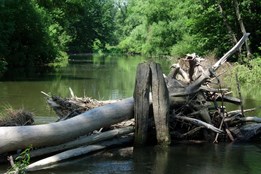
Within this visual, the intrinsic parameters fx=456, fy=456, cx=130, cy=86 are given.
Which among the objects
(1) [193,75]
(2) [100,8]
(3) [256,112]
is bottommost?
(3) [256,112]

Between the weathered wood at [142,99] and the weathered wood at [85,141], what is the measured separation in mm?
247

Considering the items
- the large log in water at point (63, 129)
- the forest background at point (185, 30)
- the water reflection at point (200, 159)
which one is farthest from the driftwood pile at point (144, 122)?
the forest background at point (185, 30)

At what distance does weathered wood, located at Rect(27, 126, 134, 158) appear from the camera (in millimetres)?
8785

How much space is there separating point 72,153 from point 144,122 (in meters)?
1.85

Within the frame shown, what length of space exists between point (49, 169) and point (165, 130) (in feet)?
9.92

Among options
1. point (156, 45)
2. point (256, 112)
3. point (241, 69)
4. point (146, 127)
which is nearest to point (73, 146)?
point (146, 127)

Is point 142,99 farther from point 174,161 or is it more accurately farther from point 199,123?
point 174,161

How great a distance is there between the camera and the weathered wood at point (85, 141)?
8785mm

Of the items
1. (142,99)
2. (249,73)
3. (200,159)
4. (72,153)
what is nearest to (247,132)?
(200,159)

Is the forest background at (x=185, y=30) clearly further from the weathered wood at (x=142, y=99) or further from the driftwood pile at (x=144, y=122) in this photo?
the weathered wood at (x=142, y=99)

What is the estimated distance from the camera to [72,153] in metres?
9.07

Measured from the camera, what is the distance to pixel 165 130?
10234 millimetres

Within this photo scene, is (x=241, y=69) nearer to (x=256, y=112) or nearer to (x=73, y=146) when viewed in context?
(x=256, y=112)

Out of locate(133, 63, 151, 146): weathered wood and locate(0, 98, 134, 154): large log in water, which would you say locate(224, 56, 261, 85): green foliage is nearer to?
locate(133, 63, 151, 146): weathered wood
